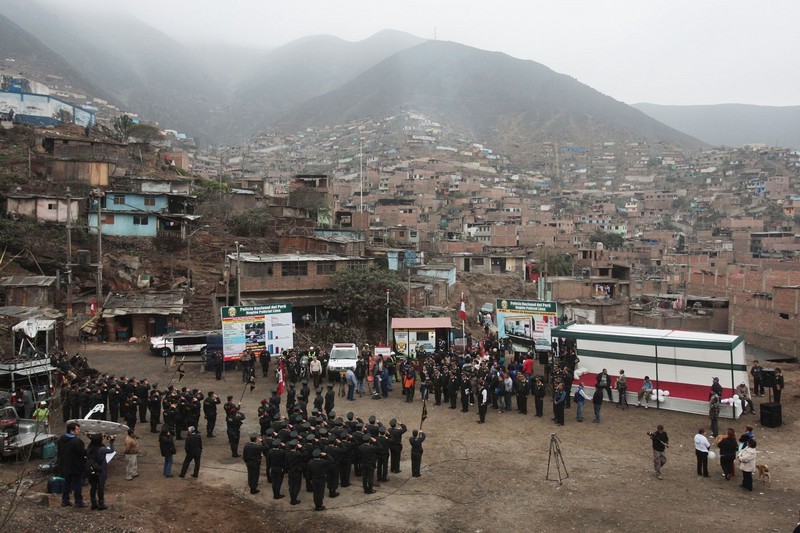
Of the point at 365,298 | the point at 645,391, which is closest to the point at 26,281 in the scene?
the point at 365,298

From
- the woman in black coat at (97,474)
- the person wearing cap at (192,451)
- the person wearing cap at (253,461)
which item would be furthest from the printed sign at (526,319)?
the woman in black coat at (97,474)

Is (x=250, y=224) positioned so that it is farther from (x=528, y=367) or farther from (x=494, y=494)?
(x=494, y=494)

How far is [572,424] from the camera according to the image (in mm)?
15680

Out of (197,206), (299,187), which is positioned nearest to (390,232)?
(299,187)

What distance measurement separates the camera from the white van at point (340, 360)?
20516mm

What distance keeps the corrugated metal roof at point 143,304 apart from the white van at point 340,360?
10.6m

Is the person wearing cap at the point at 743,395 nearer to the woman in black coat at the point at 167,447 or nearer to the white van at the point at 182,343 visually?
the woman in black coat at the point at 167,447

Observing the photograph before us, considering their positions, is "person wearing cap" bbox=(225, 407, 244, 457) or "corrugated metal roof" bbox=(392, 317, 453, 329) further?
"corrugated metal roof" bbox=(392, 317, 453, 329)

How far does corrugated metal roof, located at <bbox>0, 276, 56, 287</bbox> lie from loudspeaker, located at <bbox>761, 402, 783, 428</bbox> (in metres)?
29.0

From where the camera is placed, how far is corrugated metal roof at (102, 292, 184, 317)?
27.3m

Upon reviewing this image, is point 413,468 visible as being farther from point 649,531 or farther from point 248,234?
point 248,234

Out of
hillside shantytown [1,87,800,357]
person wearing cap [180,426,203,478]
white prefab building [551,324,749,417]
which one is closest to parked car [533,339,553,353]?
white prefab building [551,324,749,417]

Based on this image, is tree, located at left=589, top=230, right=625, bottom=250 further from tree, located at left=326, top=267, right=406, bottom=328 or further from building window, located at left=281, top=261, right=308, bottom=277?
building window, located at left=281, top=261, right=308, bottom=277

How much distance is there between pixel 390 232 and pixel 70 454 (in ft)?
183
